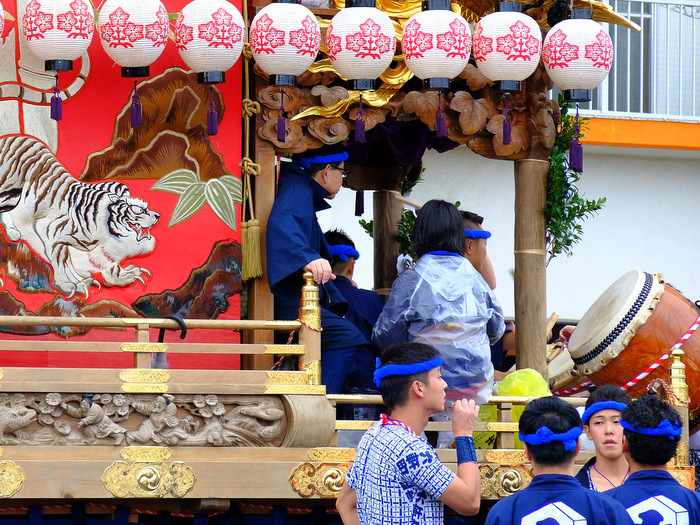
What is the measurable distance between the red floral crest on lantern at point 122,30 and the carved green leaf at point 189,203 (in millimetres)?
847

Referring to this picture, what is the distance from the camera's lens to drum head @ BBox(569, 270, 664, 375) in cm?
680

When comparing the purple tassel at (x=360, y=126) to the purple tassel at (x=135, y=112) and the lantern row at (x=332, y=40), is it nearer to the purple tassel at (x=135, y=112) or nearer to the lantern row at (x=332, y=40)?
the lantern row at (x=332, y=40)

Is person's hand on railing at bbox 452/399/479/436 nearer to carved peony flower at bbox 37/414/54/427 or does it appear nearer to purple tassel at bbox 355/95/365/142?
carved peony flower at bbox 37/414/54/427

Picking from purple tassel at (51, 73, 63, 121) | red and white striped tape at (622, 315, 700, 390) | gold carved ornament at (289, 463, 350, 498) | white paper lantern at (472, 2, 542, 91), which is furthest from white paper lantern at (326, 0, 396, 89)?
red and white striped tape at (622, 315, 700, 390)

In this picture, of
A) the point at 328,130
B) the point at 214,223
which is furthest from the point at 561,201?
the point at 214,223

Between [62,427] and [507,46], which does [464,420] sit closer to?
[62,427]

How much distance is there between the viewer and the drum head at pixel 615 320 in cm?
680

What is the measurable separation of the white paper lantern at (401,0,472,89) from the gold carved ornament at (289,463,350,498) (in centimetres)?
209

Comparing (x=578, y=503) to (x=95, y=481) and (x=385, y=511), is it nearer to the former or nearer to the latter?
(x=385, y=511)

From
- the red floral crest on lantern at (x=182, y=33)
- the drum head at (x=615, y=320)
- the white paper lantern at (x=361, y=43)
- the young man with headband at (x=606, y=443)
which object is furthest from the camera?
the drum head at (x=615, y=320)

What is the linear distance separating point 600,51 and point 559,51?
22 cm

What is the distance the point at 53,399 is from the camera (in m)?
5.46

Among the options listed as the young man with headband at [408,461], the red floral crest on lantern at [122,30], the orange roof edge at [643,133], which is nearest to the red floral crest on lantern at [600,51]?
the red floral crest on lantern at [122,30]

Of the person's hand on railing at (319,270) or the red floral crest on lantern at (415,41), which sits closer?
the person's hand on railing at (319,270)
